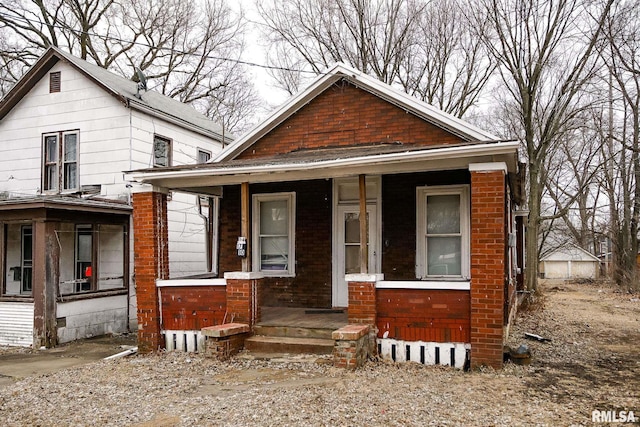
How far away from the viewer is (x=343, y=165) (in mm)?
8148

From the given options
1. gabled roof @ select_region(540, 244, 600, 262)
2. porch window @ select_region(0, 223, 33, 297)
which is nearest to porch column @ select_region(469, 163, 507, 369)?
porch window @ select_region(0, 223, 33, 297)

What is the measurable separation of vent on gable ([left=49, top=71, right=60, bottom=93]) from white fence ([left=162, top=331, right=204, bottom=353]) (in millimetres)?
7657

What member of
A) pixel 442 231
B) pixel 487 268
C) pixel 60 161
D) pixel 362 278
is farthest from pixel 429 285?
pixel 60 161

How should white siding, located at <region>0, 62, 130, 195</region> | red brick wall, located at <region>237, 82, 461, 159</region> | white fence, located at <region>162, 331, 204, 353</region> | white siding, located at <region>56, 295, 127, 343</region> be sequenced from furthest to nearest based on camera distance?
white siding, located at <region>0, 62, 130, 195</region> < white siding, located at <region>56, 295, 127, 343</region> < red brick wall, located at <region>237, 82, 461, 159</region> < white fence, located at <region>162, 331, 204, 353</region>

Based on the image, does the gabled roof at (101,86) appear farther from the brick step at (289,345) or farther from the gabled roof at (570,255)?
the gabled roof at (570,255)

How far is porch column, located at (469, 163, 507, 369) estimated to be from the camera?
7320 millimetres

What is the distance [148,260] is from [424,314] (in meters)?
4.71

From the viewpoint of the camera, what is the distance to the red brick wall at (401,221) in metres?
9.76

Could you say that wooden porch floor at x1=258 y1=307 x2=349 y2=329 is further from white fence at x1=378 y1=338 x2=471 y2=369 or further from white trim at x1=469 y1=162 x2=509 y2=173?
white trim at x1=469 y1=162 x2=509 y2=173

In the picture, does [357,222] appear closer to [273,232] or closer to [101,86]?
[273,232]

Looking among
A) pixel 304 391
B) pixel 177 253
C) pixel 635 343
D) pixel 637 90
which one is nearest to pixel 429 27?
pixel 637 90

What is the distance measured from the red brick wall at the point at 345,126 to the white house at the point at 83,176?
3.52 meters

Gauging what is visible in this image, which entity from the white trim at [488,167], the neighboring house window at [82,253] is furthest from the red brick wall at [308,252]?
the neighboring house window at [82,253]

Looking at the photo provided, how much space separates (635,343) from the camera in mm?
9891
